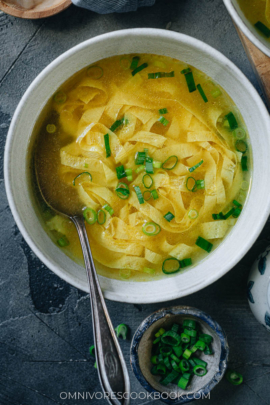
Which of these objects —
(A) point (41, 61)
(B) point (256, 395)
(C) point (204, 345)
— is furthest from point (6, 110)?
(B) point (256, 395)

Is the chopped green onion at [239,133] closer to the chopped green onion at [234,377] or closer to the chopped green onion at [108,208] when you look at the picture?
the chopped green onion at [108,208]

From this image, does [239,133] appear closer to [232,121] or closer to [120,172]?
[232,121]

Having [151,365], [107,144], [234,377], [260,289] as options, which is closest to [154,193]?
[107,144]

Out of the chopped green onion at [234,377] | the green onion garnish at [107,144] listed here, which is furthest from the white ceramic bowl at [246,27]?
the chopped green onion at [234,377]

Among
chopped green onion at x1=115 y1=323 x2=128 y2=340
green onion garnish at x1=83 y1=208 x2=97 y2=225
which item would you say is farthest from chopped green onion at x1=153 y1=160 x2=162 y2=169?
chopped green onion at x1=115 y1=323 x2=128 y2=340

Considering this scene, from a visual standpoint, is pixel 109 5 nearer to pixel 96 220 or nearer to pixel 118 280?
→ pixel 96 220

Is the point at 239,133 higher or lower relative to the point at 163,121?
higher

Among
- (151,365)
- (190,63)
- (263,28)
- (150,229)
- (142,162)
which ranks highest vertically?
(263,28)

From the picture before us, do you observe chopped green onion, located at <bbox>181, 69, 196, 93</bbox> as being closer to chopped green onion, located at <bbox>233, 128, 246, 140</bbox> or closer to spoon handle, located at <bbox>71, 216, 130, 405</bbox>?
chopped green onion, located at <bbox>233, 128, 246, 140</bbox>

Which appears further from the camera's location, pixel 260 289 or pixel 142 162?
pixel 260 289
